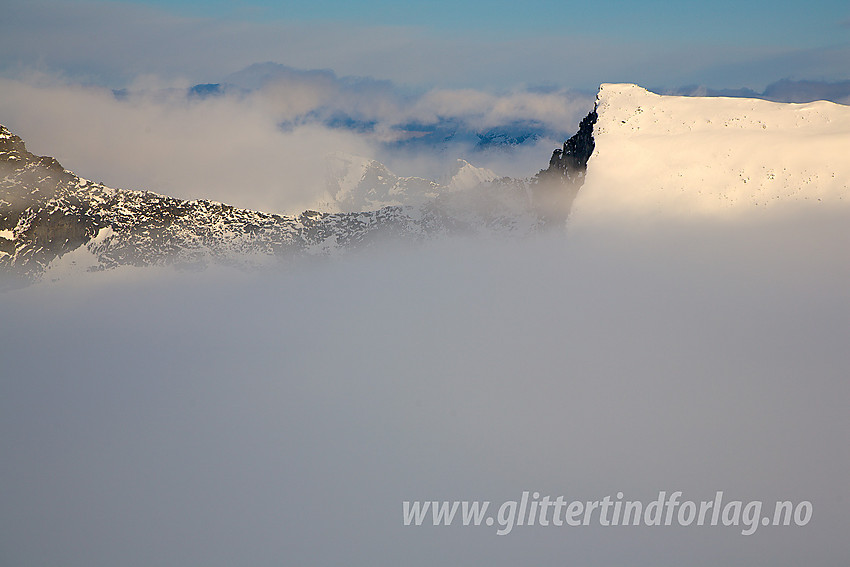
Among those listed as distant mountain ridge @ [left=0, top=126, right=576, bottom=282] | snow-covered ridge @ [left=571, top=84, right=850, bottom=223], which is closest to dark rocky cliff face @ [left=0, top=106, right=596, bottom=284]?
distant mountain ridge @ [left=0, top=126, right=576, bottom=282]

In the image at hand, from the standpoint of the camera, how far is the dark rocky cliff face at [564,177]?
114 meters

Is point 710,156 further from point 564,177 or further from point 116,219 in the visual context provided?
point 116,219

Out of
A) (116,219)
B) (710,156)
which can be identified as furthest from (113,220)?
(710,156)

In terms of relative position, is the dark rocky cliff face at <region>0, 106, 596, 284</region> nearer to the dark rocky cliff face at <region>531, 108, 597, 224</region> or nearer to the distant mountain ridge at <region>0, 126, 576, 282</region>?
the distant mountain ridge at <region>0, 126, 576, 282</region>

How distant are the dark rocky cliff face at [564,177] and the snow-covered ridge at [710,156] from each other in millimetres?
8244

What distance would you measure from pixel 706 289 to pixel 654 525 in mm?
30377

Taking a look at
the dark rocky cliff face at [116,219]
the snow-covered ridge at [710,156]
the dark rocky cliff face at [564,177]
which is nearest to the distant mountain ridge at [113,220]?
the dark rocky cliff face at [116,219]

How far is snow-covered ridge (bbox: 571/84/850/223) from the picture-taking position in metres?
82.8

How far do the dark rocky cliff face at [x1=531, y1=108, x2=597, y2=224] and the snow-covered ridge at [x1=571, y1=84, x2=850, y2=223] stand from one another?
8244 millimetres

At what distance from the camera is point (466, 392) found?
333 ft

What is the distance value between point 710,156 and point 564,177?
44916 millimetres

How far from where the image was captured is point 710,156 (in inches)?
3506

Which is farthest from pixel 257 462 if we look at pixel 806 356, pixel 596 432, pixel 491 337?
pixel 806 356

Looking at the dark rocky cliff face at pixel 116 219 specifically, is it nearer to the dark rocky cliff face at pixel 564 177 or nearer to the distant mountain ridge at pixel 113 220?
the distant mountain ridge at pixel 113 220
